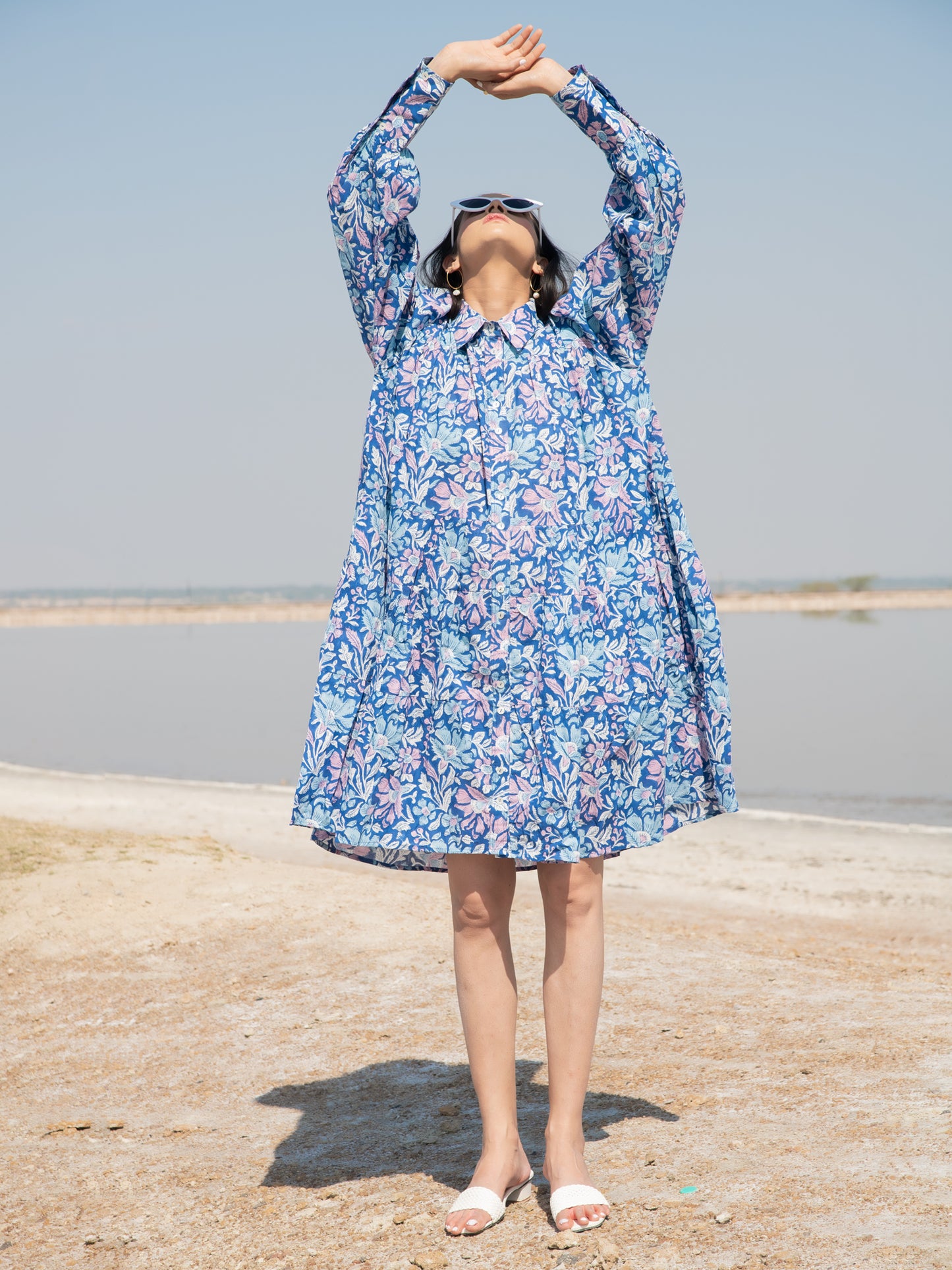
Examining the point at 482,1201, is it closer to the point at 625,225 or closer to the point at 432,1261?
the point at 432,1261

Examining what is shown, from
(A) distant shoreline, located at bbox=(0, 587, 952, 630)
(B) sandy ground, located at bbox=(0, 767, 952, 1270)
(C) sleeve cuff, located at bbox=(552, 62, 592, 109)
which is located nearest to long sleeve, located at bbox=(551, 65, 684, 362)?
(C) sleeve cuff, located at bbox=(552, 62, 592, 109)

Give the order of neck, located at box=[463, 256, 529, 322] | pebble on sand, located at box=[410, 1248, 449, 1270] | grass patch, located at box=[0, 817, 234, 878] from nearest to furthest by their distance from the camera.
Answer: pebble on sand, located at box=[410, 1248, 449, 1270], neck, located at box=[463, 256, 529, 322], grass patch, located at box=[0, 817, 234, 878]

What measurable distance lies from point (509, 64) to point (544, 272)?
0.42 m

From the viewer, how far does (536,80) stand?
8.23ft

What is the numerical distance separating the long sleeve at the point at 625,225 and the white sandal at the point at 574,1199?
171cm

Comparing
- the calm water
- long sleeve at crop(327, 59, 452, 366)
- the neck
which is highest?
long sleeve at crop(327, 59, 452, 366)

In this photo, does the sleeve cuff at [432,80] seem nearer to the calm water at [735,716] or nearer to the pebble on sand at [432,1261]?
the pebble on sand at [432,1261]

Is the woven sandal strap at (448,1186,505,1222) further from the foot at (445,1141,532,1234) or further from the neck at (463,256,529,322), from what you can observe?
the neck at (463,256,529,322)

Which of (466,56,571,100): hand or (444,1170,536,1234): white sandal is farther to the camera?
(466,56,571,100): hand

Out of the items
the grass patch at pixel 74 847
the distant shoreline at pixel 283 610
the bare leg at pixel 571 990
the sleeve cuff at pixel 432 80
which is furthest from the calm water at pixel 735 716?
the distant shoreline at pixel 283 610

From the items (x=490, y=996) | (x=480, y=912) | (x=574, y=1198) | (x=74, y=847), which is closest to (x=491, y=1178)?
(x=574, y=1198)

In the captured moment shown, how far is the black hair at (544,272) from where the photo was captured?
2674mm

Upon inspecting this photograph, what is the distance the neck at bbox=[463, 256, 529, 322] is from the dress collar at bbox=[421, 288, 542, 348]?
2 centimetres

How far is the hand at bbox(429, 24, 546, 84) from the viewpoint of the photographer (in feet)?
8.20
